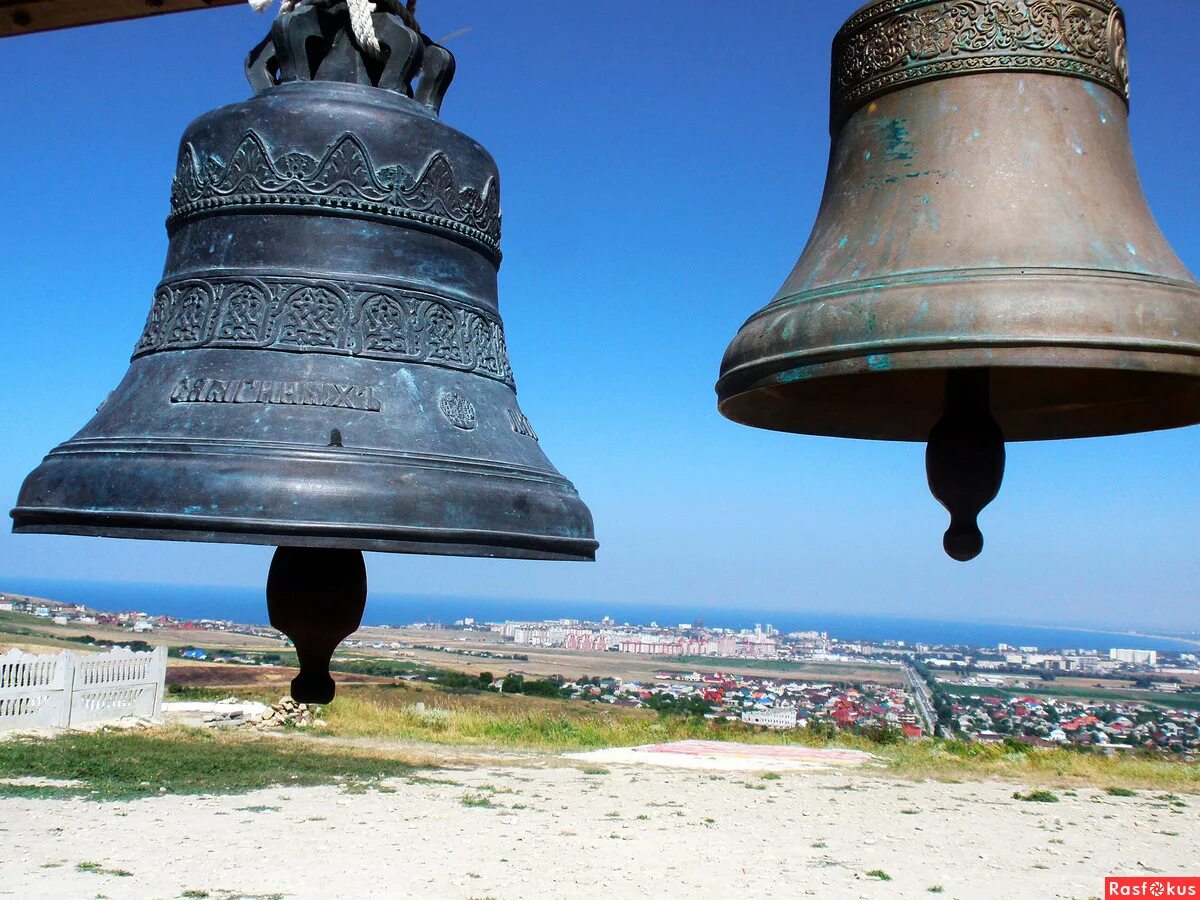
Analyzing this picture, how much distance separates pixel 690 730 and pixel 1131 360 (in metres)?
15.8

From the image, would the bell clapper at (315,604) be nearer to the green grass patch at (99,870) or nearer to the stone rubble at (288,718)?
the green grass patch at (99,870)

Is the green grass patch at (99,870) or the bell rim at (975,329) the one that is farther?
the green grass patch at (99,870)

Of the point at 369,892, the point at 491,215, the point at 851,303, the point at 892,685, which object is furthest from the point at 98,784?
the point at 892,685

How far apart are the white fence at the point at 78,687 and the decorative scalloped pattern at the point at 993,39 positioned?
14.9 m

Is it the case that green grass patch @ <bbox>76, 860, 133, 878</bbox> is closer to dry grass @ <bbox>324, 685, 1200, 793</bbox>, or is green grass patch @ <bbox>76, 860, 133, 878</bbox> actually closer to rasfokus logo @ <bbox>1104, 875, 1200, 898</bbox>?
rasfokus logo @ <bbox>1104, 875, 1200, 898</bbox>

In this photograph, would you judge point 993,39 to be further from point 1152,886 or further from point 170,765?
point 170,765

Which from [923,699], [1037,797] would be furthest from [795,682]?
[1037,797]

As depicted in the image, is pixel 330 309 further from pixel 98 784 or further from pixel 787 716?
pixel 787 716

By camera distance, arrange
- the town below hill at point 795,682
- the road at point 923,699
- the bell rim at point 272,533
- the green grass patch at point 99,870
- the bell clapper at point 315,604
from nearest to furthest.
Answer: the bell rim at point 272,533
the bell clapper at point 315,604
the green grass patch at point 99,870
the town below hill at point 795,682
the road at point 923,699

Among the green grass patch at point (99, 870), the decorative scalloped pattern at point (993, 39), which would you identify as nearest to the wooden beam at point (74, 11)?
the decorative scalloped pattern at point (993, 39)

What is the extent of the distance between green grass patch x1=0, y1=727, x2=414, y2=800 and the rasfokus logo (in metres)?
7.08

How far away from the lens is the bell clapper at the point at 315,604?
7.81 feet

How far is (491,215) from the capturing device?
2.82 metres

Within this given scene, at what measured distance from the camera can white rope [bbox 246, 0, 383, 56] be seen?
2426 millimetres
